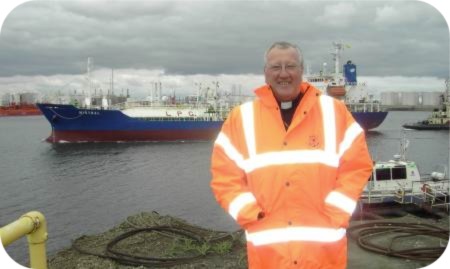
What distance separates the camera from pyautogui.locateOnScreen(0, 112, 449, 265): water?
48.7ft

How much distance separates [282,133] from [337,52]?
5231 cm

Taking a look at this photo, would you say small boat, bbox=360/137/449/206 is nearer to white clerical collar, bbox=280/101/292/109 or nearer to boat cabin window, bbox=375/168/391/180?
boat cabin window, bbox=375/168/391/180

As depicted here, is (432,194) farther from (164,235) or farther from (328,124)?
(328,124)

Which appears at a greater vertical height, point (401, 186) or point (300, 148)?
point (300, 148)

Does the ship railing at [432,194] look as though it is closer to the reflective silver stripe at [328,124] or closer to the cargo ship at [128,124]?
the reflective silver stripe at [328,124]

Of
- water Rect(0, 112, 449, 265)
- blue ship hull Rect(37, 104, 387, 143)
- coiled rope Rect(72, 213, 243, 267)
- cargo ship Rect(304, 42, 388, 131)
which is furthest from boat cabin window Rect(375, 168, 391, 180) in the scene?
cargo ship Rect(304, 42, 388, 131)

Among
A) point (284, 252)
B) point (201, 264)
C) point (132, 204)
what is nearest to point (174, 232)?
point (201, 264)

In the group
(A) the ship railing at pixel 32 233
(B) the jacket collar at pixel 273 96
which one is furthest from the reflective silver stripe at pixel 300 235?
(A) the ship railing at pixel 32 233

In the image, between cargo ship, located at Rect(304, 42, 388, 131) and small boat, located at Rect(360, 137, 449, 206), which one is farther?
cargo ship, located at Rect(304, 42, 388, 131)

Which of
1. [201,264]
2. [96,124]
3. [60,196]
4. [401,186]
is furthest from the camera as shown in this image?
[96,124]

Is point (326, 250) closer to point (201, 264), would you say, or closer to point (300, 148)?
point (300, 148)

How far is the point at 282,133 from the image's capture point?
222 centimetres

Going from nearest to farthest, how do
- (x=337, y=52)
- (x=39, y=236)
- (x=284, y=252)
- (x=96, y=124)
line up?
1. (x=284, y=252)
2. (x=39, y=236)
3. (x=96, y=124)
4. (x=337, y=52)

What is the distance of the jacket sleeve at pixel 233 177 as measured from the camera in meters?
2.16
